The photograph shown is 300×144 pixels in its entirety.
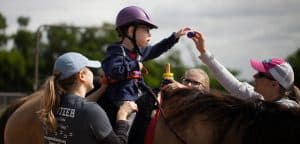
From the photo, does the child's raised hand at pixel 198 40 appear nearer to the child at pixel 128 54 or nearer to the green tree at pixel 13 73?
the child at pixel 128 54

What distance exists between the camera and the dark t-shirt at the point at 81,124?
4945 millimetres

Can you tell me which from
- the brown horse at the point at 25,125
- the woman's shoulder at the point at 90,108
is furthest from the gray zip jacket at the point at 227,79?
the brown horse at the point at 25,125

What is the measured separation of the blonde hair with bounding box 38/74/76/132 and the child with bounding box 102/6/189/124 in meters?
0.43

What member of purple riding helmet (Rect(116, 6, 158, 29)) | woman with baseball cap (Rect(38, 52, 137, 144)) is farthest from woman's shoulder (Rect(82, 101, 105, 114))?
purple riding helmet (Rect(116, 6, 158, 29))

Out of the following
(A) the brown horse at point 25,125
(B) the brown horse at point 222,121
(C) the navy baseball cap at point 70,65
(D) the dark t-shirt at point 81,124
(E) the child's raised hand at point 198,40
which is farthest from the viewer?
(A) the brown horse at point 25,125

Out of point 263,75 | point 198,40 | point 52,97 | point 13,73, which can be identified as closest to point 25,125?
point 52,97

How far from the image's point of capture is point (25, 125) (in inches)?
249

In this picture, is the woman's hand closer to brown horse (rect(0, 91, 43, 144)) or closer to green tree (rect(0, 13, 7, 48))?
brown horse (rect(0, 91, 43, 144))

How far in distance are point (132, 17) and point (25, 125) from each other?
5.37 feet

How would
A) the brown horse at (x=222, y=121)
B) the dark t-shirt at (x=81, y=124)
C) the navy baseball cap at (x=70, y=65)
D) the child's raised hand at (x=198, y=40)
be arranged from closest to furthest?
the brown horse at (x=222, y=121)
the dark t-shirt at (x=81, y=124)
the navy baseball cap at (x=70, y=65)
the child's raised hand at (x=198, y=40)

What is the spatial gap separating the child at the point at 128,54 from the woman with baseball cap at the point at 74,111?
202 mm

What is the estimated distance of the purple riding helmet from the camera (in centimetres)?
560

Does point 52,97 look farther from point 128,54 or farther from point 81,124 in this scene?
point 128,54

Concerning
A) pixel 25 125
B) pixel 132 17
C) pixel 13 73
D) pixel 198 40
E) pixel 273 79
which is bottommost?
pixel 13 73
